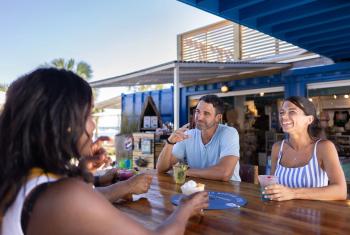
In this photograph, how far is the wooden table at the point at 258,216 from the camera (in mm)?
1453

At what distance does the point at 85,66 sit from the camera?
24141 mm

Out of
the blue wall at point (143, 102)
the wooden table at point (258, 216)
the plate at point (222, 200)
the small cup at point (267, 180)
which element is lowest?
the wooden table at point (258, 216)

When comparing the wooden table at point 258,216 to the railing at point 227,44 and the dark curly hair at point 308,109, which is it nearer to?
the dark curly hair at point 308,109

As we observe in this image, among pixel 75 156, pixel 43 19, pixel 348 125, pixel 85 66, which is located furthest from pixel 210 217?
pixel 43 19

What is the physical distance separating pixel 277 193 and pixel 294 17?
254 centimetres

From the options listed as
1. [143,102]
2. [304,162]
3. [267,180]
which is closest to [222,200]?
[267,180]

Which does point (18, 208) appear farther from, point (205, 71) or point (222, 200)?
point (205, 71)

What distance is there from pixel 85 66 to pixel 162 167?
2247 centimetres

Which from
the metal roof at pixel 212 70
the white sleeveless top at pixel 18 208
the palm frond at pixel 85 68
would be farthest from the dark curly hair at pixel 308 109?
the palm frond at pixel 85 68

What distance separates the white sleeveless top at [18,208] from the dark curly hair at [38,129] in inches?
0.6

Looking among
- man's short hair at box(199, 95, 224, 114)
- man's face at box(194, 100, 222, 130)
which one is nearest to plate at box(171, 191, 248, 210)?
man's face at box(194, 100, 222, 130)

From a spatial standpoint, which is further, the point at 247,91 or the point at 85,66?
the point at 85,66

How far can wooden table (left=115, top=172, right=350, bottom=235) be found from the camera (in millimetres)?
1453

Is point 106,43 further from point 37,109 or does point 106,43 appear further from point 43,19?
point 37,109
